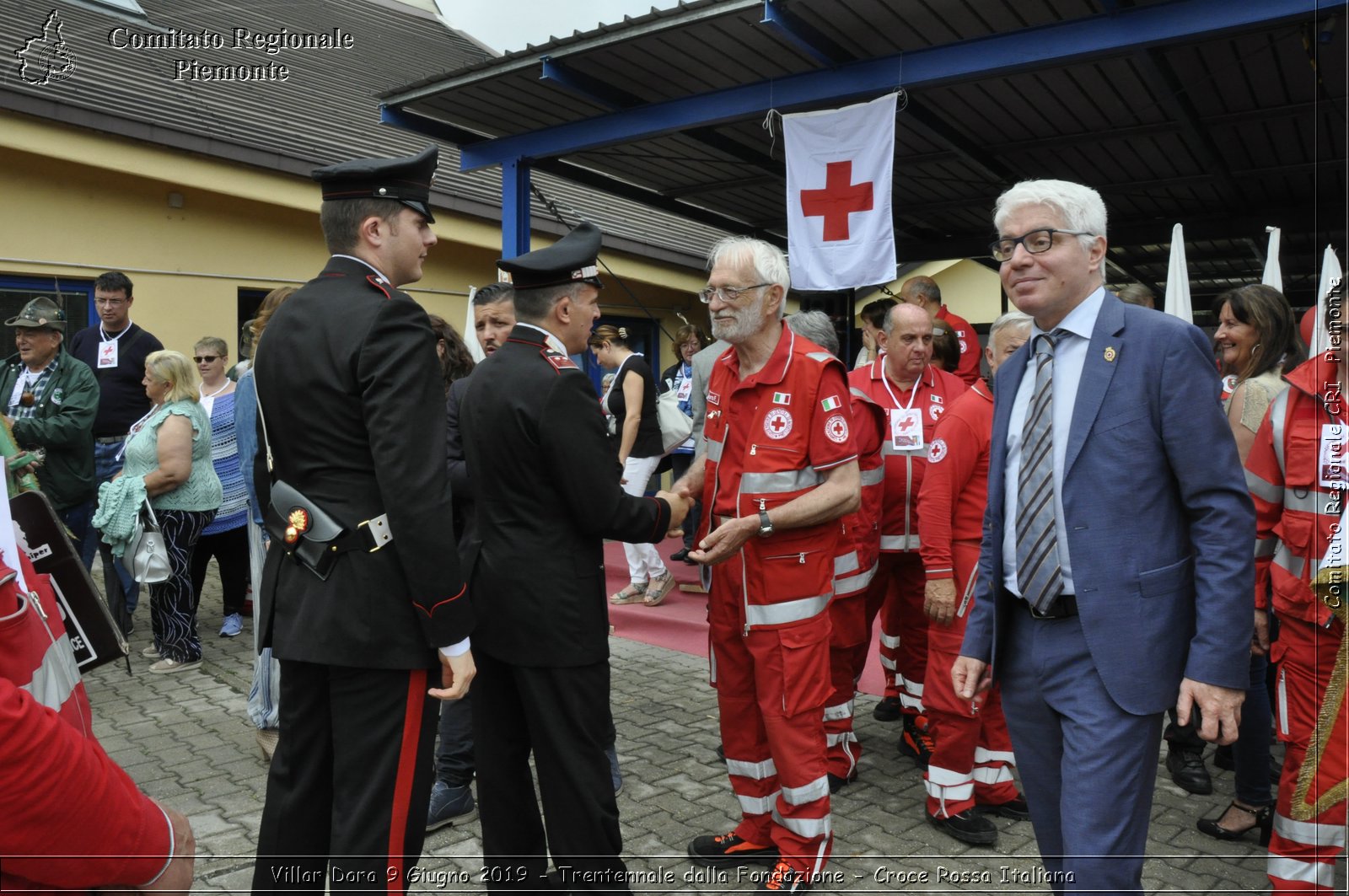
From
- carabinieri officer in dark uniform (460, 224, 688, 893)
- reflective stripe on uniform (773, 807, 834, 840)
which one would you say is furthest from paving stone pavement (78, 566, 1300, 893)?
carabinieri officer in dark uniform (460, 224, 688, 893)

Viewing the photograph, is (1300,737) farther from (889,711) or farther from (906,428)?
(889,711)

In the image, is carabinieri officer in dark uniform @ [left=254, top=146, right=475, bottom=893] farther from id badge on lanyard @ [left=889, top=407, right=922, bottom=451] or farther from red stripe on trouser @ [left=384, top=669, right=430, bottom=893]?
id badge on lanyard @ [left=889, top=407, right=922, bottom=451]

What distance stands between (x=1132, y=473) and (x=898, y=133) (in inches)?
270

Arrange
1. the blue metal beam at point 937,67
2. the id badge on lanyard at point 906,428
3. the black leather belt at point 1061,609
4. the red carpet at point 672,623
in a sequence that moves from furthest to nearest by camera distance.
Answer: the red carpet at point 672,623 → the blue metal beam at point 937,67 → the id badge on lanyard at point 906,428 → the black leather belt at point 1061,609

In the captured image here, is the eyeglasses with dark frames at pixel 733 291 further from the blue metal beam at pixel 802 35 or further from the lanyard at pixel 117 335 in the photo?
the lanyard at pixel 117 335

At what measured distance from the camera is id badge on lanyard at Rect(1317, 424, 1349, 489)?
8.44 ft

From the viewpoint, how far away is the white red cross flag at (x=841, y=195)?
22.1ft

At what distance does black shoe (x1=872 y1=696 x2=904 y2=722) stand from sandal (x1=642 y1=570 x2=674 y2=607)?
262 centimetres

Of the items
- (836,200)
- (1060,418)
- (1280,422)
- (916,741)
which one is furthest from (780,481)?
(836,200)

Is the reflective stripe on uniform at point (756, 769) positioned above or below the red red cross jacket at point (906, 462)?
below

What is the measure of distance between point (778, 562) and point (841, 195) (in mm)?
4108

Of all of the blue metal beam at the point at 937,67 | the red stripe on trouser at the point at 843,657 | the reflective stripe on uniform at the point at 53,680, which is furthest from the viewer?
the blue metal beam at the point at 937,67

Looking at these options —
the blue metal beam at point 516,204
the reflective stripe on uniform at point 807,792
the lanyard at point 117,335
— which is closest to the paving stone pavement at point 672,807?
the reflective stripe on uniform at point 807,792

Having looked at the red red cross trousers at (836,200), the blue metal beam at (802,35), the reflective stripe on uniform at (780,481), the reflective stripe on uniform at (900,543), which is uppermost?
the blue metal beam at (802,35)
